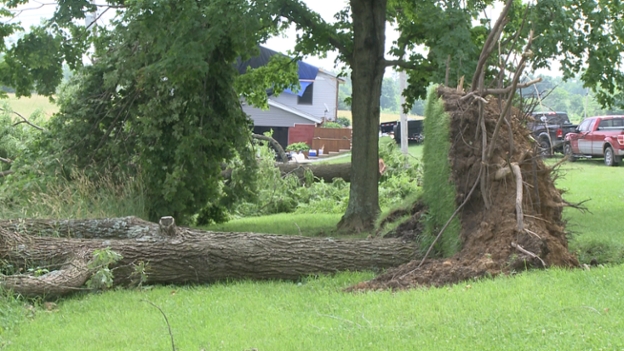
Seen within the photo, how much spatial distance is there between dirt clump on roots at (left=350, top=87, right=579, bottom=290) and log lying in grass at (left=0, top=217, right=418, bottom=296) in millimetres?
852

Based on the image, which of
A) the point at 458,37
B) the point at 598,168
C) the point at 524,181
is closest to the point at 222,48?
the point at 458,37

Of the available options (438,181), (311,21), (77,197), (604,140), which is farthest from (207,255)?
(604,140)

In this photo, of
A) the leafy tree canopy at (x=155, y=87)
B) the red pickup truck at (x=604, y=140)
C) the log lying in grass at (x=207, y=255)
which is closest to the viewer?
the log lying in grass at (x=207, y=255)

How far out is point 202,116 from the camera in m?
13.6

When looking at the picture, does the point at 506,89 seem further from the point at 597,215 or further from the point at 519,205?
the point at 597,215

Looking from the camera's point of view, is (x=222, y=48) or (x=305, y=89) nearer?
(x=222, y=48)

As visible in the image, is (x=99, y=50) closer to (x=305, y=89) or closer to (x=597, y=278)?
(x=597, y=278)

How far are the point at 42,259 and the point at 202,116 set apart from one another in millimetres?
5233

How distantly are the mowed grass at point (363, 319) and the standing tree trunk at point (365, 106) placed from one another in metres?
5.72

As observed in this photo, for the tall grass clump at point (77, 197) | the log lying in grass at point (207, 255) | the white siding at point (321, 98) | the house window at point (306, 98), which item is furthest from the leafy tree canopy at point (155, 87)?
the house window at point (306, 98)

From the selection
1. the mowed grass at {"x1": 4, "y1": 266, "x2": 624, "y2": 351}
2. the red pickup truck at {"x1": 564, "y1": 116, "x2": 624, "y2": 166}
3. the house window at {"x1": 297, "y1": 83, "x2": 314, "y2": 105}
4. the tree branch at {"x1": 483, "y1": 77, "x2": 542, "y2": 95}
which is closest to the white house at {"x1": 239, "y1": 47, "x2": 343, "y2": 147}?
the house window at {"x1": 297, "y1": 83, "x2": 314, "y2": 105}

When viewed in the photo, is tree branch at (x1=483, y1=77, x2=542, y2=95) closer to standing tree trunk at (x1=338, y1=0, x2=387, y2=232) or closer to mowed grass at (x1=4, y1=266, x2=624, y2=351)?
mowed grass at (x1=4, y1=266, x2=624, y2=351)

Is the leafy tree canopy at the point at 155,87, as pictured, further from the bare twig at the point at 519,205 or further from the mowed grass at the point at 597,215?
the mowed grass at the point at 597,215

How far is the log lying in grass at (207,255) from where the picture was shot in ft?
29.1
